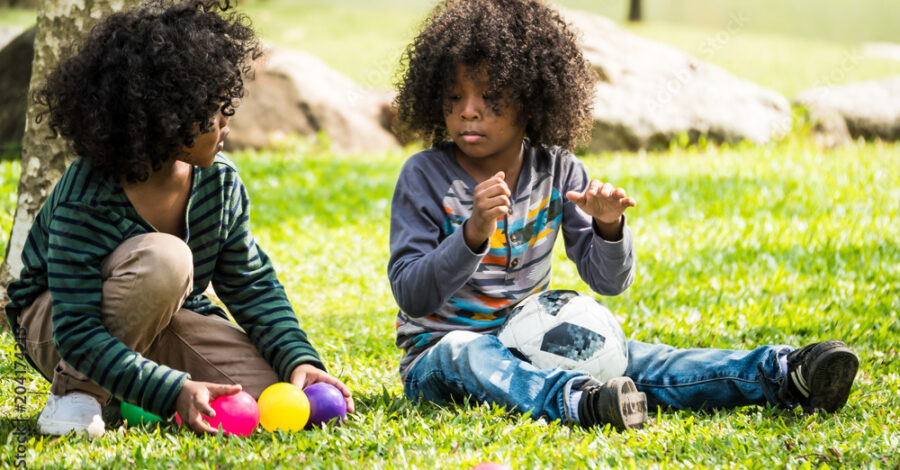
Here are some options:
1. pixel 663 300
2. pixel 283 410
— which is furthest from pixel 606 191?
pixel 663 300

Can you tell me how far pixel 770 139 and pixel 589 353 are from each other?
292 inches

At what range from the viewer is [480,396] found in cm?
321

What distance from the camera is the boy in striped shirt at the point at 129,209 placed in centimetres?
283

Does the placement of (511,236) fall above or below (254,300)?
above

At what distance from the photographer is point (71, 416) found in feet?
9.53

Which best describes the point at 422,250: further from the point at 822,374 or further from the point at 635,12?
the point at 635,12

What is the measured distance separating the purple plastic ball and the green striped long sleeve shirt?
0.21 m

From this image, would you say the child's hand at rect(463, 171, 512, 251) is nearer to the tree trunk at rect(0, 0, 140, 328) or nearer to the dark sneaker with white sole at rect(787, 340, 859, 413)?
the dark sneaker with white sole at rect(787, 340, 859, 413)

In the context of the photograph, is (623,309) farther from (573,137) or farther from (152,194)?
(152,194)

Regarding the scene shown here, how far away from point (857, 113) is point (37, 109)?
8846 mm

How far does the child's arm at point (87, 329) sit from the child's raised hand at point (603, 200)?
139 centimetres

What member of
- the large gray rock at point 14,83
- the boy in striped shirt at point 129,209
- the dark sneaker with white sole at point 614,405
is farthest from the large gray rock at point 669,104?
the boy in striped shirt at point 129,209

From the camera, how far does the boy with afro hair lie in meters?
3.13

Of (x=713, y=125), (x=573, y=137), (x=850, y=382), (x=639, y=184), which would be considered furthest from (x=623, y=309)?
(x=713, y=125)
